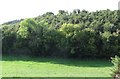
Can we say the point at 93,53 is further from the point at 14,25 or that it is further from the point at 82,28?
the point at 14,25

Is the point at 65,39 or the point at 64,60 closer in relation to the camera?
the point at 64,60

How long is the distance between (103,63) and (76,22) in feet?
32.4

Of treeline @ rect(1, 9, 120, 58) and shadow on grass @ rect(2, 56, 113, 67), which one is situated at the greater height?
treeline @ rect(1, 9, 120, 58)

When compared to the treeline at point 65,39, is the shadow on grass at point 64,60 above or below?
below

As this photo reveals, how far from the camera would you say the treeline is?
3142cm

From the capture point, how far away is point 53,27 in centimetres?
3559

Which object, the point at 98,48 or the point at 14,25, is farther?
the point at 14,25

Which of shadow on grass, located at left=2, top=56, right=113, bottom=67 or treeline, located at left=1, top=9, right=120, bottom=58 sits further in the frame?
treeline, located at left=1, top=9, right=120, bottom=58

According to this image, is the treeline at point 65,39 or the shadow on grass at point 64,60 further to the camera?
the treeline at point 65,39

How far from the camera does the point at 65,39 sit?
32406 mm

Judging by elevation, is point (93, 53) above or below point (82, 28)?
below

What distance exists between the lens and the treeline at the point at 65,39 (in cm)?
3142

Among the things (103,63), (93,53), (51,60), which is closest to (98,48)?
(93,53)

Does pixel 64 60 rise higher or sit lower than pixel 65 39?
lower
